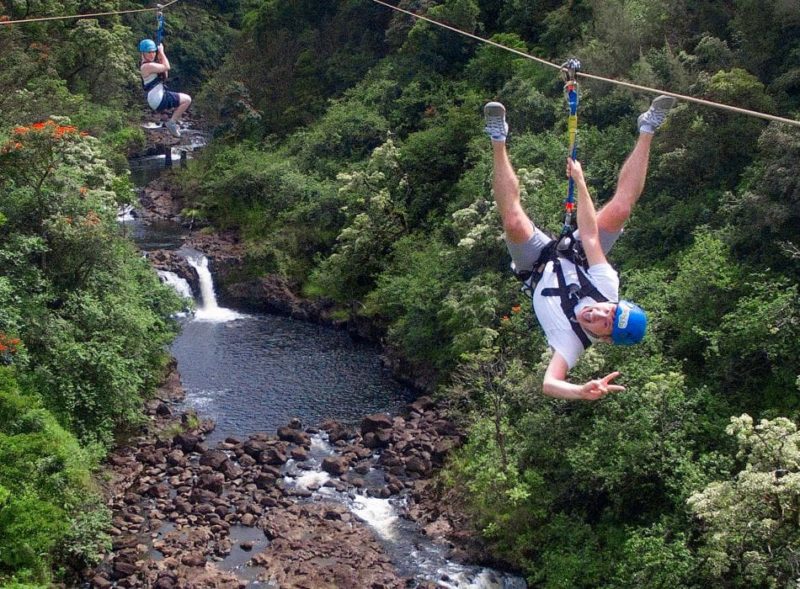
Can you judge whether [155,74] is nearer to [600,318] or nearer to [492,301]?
[600,318]

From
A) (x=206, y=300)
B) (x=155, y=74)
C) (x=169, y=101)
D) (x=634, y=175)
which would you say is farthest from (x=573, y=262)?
(x=206, y=300)

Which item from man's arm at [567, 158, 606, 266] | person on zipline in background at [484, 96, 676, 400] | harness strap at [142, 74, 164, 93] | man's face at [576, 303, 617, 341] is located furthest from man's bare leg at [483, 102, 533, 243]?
harness strap at [142, 74, 164, 93]

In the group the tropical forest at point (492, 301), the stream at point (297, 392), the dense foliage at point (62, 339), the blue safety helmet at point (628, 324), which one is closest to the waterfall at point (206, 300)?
the stream at point (297, 392)

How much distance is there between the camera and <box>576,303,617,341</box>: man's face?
4781 millimetres

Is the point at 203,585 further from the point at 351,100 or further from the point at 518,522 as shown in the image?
the point at 351,100

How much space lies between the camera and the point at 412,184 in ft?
88.8

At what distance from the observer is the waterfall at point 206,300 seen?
86.3 ft

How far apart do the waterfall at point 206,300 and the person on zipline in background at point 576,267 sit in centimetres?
2153

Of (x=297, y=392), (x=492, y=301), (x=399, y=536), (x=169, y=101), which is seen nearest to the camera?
(x=169, y=101)

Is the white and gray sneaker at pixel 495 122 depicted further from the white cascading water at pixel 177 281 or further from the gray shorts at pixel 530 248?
the white cascading water at pixel 177 281

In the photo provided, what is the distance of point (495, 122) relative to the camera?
16.9 ft

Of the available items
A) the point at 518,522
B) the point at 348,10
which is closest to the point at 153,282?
the point at 518,522

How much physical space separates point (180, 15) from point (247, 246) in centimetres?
2682

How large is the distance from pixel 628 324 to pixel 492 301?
46.1 feet
